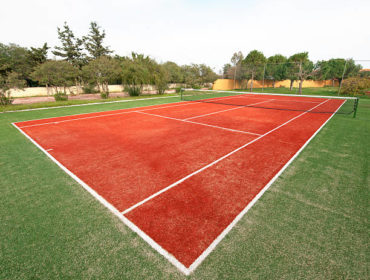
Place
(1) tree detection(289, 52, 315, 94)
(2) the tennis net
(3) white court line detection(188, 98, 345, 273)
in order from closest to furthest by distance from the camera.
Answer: (3) white court line detection(188, 98, 345, 273) → (2) the tennis net → (1) tree detection(289, 52, 315, 94)

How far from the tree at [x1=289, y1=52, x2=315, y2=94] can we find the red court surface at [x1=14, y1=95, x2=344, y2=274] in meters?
26.8

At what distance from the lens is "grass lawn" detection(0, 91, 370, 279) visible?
2.91 meters

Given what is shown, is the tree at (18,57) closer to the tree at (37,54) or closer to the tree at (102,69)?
the tree at (37,54)

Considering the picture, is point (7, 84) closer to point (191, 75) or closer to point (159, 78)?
point (159, 78)

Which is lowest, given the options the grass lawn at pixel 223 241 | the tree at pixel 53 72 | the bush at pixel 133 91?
the grass lawn at pixel 223 241

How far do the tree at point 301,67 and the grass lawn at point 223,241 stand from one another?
33.1m

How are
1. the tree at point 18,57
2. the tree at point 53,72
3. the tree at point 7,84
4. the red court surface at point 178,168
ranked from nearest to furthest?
the red court surface at point 178,168 < the tree at point 7,84 < the tree at point 53,72 < the tree at point 18,57

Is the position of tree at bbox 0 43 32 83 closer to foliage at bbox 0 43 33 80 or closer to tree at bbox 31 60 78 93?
foliage at bbox 0 43 33 80

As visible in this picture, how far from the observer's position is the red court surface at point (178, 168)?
376 cm

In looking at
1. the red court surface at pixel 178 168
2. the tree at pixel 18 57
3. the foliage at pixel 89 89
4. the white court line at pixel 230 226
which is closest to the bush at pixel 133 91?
the foliage at pixel 89 89

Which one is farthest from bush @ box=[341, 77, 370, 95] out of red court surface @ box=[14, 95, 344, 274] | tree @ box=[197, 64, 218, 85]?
tree @ box=[197, 64, 218, 85]

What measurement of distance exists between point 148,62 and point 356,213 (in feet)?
104

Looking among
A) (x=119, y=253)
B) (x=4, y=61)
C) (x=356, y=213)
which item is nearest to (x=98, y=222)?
(x=119, y=253)

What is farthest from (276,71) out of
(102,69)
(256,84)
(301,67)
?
(102,69)
